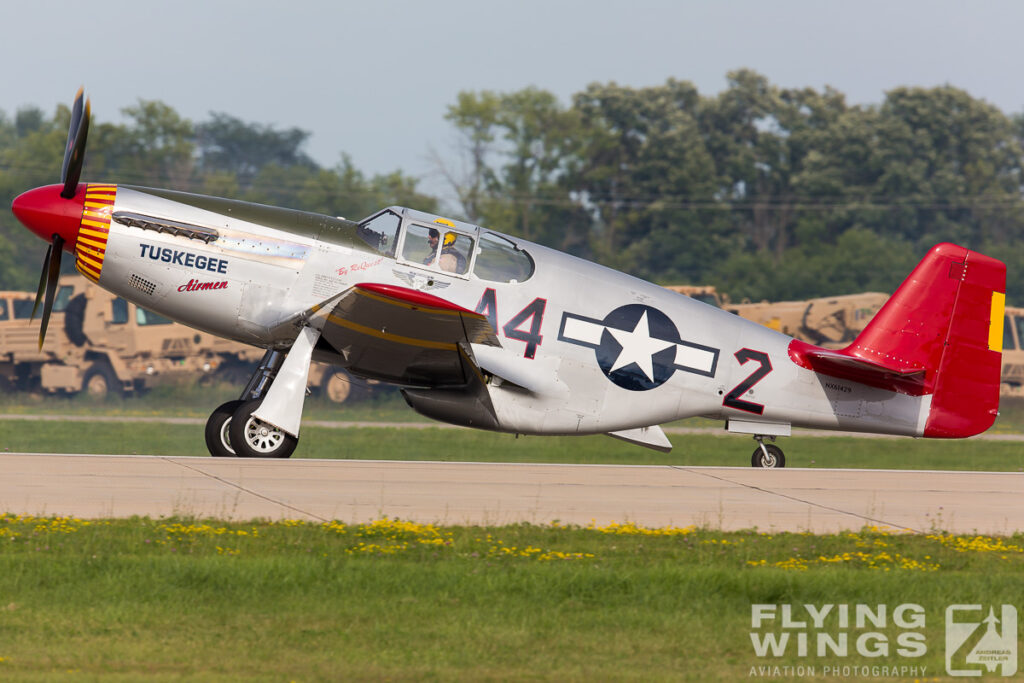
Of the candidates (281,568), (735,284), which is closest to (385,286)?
(281,568)

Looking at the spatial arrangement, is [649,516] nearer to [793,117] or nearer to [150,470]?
[150,470]

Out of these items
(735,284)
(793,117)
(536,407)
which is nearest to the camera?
(536,407)

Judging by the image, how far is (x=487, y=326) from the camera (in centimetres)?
1202

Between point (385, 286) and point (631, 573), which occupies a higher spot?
point (385, 286)

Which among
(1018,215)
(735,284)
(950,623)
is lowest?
(950,623)

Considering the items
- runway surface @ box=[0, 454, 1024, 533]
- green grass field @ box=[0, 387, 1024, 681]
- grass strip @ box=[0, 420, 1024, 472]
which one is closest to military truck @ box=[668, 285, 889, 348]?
grass strip @ box=[0, 420, 1024, 472]

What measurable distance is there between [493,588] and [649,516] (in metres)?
2.95

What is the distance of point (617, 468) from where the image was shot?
524 inches

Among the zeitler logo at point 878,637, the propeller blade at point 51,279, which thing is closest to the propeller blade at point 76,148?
the propeller blade at point 51,279

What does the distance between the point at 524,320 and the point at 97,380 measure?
2356 cm

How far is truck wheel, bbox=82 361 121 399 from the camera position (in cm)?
3300

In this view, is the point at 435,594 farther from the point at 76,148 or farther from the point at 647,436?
the point at 76,148

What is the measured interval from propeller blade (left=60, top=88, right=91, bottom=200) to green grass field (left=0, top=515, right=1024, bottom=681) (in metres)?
4.88

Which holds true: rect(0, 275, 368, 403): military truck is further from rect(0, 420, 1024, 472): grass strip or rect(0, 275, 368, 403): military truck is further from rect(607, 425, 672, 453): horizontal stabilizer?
rect(607, 425, 672, 453): horizontal stabilizer
